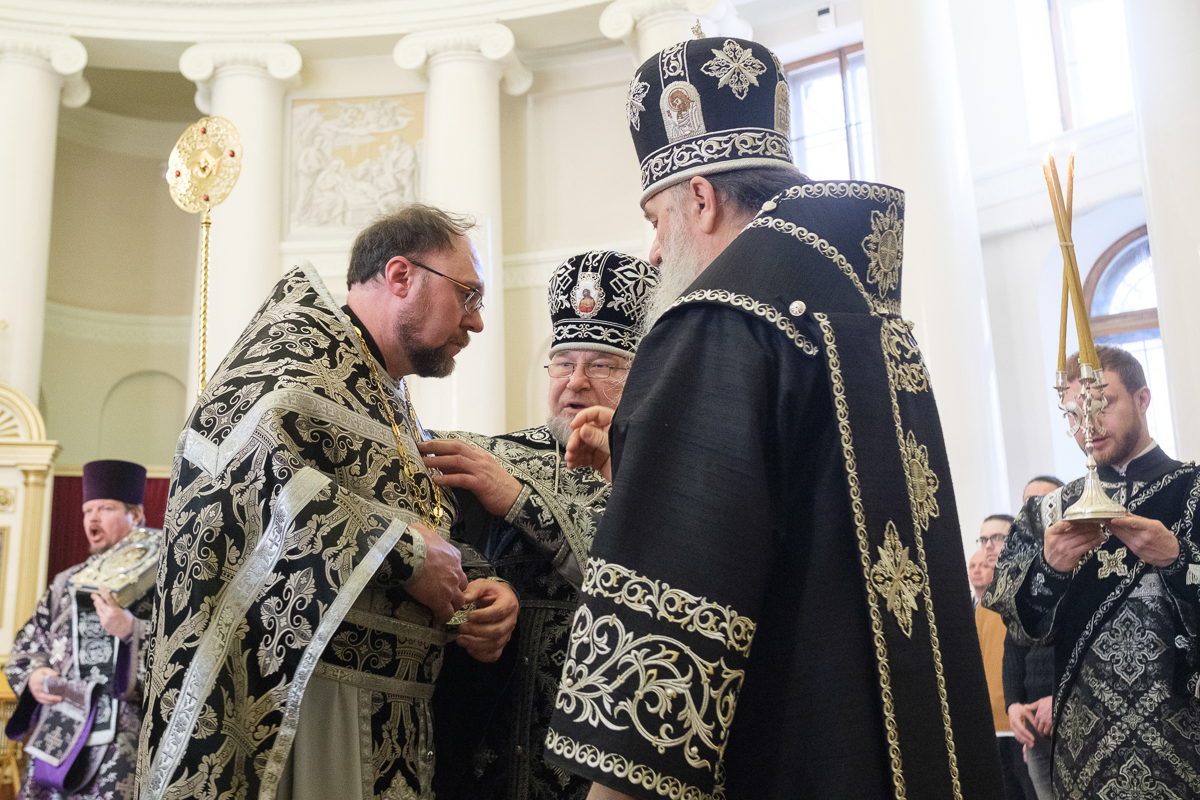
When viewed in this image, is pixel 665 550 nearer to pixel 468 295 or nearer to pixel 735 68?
pixel 735 68

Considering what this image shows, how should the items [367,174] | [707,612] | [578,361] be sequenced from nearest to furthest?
[707,612] < [578,361] < [367,174]

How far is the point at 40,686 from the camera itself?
584 cm

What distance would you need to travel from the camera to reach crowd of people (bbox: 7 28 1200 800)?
4.96ft

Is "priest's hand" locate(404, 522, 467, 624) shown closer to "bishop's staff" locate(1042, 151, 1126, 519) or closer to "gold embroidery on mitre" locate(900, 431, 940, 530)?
"gold embroidery on mitre" locate(900, 431, 940, 530)

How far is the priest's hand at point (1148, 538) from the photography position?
3.39m

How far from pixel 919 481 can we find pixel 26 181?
11630 millimetres

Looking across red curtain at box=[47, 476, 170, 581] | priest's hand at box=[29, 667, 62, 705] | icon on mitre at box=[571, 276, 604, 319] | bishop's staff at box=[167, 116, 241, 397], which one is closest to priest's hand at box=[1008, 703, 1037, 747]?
icon on mitre at box=[571, 276, 604, 319]

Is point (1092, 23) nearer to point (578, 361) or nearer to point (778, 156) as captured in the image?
point (578, 361)

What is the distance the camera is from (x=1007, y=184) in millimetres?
9695

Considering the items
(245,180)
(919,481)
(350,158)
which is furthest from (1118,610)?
(350,158)

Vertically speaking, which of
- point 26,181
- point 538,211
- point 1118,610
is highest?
point 26,181

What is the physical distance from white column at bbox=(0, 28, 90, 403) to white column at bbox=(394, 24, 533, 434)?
3.65 metres

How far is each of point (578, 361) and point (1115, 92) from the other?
25.6 feet

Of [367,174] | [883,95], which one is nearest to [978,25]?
[883,95]
